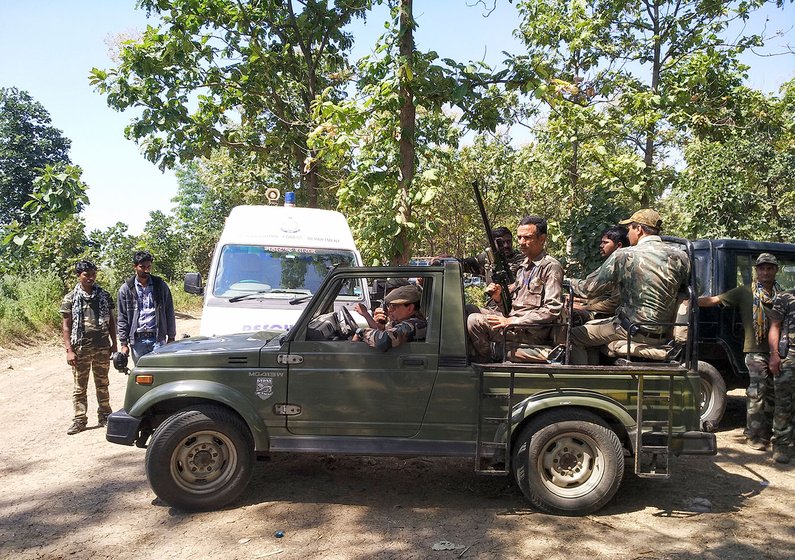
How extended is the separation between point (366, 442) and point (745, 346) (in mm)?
4084

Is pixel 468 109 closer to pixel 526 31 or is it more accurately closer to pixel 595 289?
pixel 595 289

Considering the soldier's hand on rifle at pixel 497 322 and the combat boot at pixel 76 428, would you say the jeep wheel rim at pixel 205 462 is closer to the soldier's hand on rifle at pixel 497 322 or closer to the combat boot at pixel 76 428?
the soldier's hand on rifle at pixel 497 322

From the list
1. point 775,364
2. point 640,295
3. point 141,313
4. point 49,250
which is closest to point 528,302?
point 640,295

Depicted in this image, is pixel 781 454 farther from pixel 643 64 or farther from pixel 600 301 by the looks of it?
pixel 643 64

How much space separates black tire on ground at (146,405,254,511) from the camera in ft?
14.5

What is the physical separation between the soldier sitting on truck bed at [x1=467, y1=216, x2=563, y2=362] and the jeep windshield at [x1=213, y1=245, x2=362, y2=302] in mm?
2275

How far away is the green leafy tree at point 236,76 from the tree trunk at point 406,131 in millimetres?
4083

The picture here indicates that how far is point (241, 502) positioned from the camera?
4.70 metres

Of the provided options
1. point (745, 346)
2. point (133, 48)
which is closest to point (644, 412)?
point (745, 346)

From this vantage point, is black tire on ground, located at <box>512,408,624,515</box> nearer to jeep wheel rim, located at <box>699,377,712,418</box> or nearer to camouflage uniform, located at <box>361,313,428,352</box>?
camouflage uniform, located at <box>361,313,428,352</box>

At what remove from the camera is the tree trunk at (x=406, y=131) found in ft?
25.6

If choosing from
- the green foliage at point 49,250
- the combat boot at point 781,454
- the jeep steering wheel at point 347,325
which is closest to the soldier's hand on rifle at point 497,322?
the jeep steering wheel at point 347,325

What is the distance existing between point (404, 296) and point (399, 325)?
0.24 metres

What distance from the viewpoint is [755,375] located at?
20.5ft
